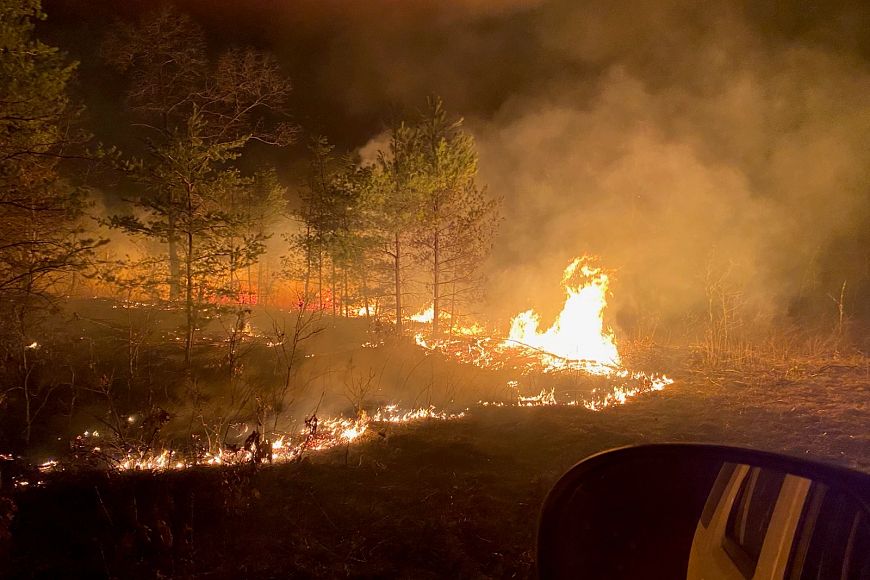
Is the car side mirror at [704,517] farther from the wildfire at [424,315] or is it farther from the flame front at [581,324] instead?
the wildfire at [424,315]

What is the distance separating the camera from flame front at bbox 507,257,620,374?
50.3ft

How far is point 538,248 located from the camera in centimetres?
2066

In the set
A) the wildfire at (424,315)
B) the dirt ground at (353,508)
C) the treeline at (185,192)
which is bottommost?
the dirt ground at (353,508)

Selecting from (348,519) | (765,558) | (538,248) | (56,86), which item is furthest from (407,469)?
(538,248)

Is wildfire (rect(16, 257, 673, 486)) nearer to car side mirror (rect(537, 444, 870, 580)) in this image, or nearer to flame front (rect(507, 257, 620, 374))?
flame front (rect(507, 257, 620, 374))

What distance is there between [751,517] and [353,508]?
13.6 feet

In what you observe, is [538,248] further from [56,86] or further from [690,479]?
[690,479]

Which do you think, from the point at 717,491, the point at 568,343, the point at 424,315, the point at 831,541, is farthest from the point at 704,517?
the point at 424,315

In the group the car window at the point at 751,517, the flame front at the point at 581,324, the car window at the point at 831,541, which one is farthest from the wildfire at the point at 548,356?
the car window at the point at 831,541

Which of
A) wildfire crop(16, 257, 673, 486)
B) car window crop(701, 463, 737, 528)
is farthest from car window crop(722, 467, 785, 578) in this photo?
wildfire crop(16, 257, 673, 486)

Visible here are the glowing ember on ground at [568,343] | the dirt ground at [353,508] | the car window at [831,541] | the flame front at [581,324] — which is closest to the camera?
the car window at [831,541]

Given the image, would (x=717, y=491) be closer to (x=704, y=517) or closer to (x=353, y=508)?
(x=704, y=517)

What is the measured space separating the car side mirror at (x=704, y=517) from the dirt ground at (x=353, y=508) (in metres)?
2.09

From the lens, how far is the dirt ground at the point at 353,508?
4121 mm
